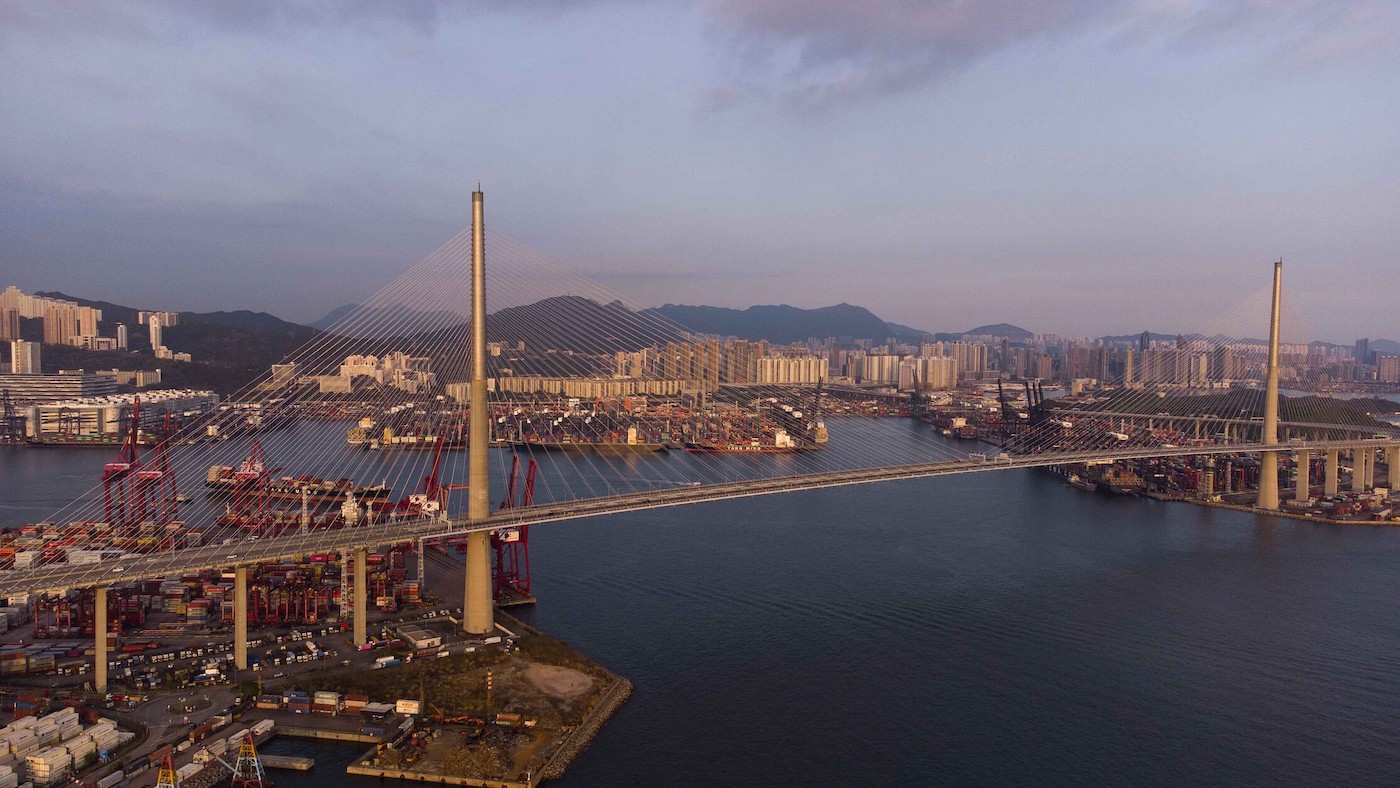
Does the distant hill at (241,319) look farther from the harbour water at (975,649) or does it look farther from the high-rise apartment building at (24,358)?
the harbour water at (975,649)

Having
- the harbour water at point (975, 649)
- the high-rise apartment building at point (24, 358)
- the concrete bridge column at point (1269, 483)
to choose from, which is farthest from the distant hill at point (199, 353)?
the concrete bridge column at point (1269, 483)

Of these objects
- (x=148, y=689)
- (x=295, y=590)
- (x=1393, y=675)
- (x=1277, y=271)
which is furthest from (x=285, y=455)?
(x=1277, y=271)

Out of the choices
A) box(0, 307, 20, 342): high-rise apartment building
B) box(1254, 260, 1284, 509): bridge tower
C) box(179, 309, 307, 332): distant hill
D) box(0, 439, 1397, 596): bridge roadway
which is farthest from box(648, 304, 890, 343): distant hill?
box(0, 439, 1397, 596): bridge roadway

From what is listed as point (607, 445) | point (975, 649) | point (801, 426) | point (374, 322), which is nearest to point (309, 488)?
point (374, 322)

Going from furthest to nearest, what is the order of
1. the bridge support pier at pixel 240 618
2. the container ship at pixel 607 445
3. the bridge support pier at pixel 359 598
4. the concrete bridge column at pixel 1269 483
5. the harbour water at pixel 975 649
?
the container ship at pixel 607 445 < the concrete bridge column at pixel 1269 483 < the bridge support pier at pixel 359 598 < the bridge support pier at pixel 240 618 < the harbour water at pixel 975 649

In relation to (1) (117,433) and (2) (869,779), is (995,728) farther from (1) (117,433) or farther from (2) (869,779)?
(1) (117,433)
